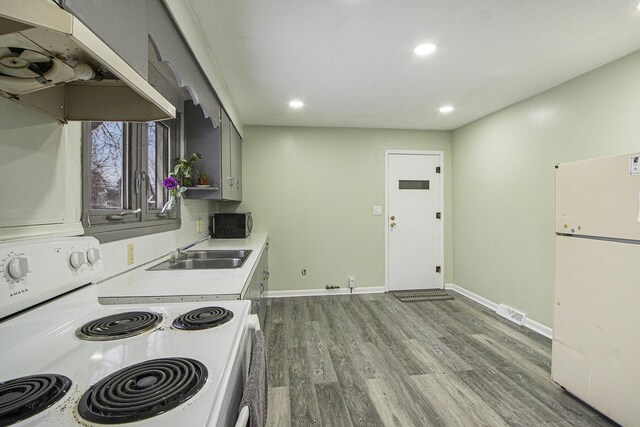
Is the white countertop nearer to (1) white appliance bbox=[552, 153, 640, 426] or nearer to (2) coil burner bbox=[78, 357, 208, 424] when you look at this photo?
(2) coil burner bbox=[78, 357, 208, 424]

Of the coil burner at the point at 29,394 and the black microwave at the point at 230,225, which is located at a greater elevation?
the black microwave at the point at 230,225

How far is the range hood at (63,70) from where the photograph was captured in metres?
0.52

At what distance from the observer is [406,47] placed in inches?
80.7

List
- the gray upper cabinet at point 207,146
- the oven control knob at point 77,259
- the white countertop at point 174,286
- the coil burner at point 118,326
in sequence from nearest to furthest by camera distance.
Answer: the coil burner at point 118,326
the oven control knob at point 77,259
the white countertop at point 174,286
the gray upper cabinet at point 207,146

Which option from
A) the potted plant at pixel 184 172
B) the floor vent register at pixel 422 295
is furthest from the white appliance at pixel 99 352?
the floor vent register at pixel 422 295

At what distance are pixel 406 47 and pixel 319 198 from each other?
2342mm

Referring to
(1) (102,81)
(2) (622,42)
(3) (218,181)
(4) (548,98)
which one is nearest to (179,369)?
(1) (102,81)

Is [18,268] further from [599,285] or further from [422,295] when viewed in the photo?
[422,295]

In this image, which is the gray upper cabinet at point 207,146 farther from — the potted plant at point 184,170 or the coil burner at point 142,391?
the coil burner at point 142,391

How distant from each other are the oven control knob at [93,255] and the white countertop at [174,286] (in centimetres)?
26

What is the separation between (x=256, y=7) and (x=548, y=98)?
2.80 m

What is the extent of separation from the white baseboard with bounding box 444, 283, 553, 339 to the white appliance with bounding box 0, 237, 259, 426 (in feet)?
10.00

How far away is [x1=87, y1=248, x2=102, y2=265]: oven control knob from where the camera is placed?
1030 millimetres

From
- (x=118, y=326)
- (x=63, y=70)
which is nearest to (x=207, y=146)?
(x=63, y=70)
